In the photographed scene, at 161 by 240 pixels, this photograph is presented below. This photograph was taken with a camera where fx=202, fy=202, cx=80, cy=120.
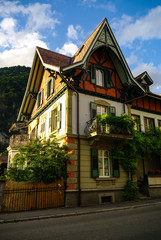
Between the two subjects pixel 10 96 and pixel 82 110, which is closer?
pixel 82 110

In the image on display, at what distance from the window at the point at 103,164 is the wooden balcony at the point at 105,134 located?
561 mm

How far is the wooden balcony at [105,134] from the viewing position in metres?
12.6

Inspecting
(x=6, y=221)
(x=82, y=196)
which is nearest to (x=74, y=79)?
(x=82, y=196)

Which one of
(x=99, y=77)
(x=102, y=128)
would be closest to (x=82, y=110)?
(x=102, y=128)

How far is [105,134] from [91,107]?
104 inches

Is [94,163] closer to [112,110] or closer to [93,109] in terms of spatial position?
[93,109]

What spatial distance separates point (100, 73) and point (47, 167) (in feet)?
28.4

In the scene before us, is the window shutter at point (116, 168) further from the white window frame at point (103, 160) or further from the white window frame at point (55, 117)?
the white window frame at point (55, 117)

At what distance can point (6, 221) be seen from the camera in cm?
815

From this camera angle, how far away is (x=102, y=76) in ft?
53.2

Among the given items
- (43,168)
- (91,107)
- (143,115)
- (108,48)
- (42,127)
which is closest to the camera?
(43,168)

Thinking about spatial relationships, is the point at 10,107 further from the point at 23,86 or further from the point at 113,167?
the point at 113,167

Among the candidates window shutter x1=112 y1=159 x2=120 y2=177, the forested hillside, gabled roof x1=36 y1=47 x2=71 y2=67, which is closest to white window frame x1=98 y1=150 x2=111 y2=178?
window shutter x1=112 y1=159 x2=120 y2=177

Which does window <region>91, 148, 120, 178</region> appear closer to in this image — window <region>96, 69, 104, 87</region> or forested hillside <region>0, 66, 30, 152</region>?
window <region>96, 69, 104, 87</region>
